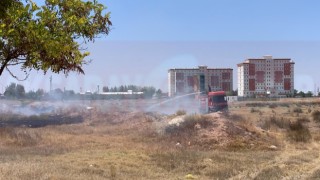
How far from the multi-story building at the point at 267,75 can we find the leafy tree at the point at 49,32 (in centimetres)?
8712

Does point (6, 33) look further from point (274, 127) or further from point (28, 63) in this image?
point (274, 127)

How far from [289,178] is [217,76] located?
83353 millimetres

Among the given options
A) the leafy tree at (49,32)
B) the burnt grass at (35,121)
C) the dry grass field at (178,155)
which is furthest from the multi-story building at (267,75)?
the leafy tree at (49,32)

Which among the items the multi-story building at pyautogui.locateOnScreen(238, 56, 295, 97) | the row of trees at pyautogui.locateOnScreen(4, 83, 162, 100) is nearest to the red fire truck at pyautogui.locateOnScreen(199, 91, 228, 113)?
the row of trees at pyautogui.locateOnScreen(4, 83, 162, 100)

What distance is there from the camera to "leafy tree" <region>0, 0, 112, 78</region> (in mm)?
5434

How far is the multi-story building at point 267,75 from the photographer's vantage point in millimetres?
92000

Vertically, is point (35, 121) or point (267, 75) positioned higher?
point (267, 75)

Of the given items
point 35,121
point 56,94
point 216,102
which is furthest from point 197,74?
point 35,121

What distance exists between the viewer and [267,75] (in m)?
91.9

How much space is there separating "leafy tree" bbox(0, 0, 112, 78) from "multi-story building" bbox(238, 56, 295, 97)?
87123mm

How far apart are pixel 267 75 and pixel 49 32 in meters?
89.6

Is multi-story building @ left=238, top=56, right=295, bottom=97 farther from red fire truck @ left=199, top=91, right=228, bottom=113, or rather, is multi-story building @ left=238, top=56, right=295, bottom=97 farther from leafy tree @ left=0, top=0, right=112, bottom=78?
leafy tree @ left=0, top=0, right=112, bottom=78

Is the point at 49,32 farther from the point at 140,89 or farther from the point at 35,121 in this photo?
the point at 140,89

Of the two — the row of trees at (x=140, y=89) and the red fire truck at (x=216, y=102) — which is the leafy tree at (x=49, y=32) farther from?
the row of trees at (x=140, y=89)
